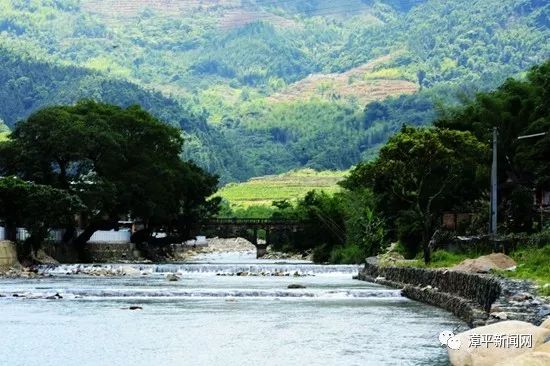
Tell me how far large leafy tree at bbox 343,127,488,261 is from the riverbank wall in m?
3.25

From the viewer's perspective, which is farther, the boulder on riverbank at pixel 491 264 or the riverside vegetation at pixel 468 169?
the riverside vegetation at pixel 468 169

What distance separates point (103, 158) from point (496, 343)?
8491 cm

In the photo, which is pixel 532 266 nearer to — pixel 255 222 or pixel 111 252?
pixel 111 252

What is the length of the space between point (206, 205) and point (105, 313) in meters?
82.3

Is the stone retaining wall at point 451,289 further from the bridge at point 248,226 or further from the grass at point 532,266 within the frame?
the bridge at point 248,226

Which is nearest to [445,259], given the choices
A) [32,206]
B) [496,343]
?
[32,206]

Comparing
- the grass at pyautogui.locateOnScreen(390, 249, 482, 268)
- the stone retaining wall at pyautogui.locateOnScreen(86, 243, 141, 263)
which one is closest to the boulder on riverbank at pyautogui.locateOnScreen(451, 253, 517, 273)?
the grass at pyautogui.locateOnScreen(390, 249, 482, 268)

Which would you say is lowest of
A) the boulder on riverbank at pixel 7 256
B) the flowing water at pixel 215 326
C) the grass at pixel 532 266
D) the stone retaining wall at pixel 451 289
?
the flowing water at pixel 215 326

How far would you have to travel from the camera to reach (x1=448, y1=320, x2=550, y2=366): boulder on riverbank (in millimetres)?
19359

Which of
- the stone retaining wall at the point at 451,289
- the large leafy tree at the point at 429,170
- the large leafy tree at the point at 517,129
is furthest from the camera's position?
the large leafy tree at the point at 517,129

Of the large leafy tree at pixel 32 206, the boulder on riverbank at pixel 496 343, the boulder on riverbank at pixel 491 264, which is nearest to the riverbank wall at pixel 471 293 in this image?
the boulder on riverbank at pixel 491 264

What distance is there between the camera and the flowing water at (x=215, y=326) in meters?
29.5

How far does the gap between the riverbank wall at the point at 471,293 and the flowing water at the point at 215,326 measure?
818 mm

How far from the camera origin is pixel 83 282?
67.1 meters
